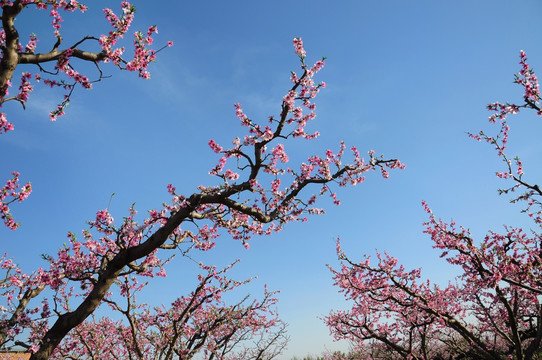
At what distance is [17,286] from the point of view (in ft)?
37.7

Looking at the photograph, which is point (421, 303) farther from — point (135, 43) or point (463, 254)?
point (135, 43)

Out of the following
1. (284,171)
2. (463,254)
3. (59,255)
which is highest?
(284,171)

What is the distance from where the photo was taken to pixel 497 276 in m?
7.20

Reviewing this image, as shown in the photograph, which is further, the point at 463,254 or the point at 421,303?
the point at 421,303

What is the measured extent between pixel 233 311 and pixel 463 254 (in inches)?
252

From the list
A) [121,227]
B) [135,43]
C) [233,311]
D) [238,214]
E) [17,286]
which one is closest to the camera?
[135,43]

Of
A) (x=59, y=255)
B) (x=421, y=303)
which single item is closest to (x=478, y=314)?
(x=421, y=303)

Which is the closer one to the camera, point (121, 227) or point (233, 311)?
point (121, 227)

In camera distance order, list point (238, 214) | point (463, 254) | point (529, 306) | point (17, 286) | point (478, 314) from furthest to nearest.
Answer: point (478, 314) → point (529, 306) → point (17, 286) → point (238, 214) → point (463, 254)

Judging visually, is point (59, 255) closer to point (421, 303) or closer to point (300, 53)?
point (300, 53)

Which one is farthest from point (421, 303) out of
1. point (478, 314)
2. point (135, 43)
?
point (135, 43)

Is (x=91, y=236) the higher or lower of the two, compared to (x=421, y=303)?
higher

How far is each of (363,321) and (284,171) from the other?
7961 mm

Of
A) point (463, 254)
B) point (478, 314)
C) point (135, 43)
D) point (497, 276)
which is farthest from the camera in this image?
point (478, 314)
